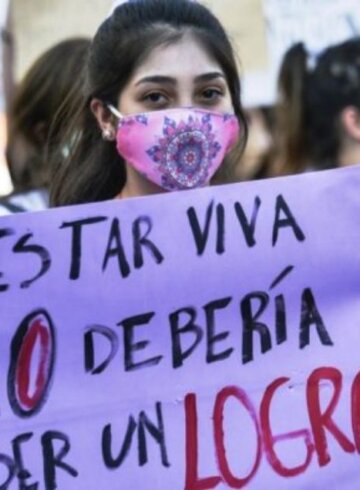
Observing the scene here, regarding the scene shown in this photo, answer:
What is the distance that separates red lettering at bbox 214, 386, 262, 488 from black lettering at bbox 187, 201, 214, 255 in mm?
240

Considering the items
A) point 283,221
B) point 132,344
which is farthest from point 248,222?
point 132,344

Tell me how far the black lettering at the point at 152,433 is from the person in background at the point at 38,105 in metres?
1.64

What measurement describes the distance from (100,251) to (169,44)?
566mm

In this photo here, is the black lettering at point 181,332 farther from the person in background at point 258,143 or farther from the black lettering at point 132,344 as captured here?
the person in background at point 258,143

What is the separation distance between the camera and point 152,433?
2.75m

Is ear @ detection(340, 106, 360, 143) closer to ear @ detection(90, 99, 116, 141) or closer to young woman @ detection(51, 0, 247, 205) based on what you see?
young woman @ detection(51, 0, 247, 205)

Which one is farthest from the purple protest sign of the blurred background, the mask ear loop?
the blurred background

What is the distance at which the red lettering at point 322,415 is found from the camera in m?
2.79

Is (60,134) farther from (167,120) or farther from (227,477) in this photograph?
(227,477)

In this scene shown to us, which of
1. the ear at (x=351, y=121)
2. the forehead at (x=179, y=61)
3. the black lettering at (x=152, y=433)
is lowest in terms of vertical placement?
the black lettering at (x=152, y=433)

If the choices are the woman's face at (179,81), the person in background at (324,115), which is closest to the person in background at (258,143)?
the person in background at (324,115)

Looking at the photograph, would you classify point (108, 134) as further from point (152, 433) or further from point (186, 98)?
point (152, 433)

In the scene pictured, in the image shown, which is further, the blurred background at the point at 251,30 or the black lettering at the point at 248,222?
the blurred background at the point at 251,30

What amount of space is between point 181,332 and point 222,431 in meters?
0.18
